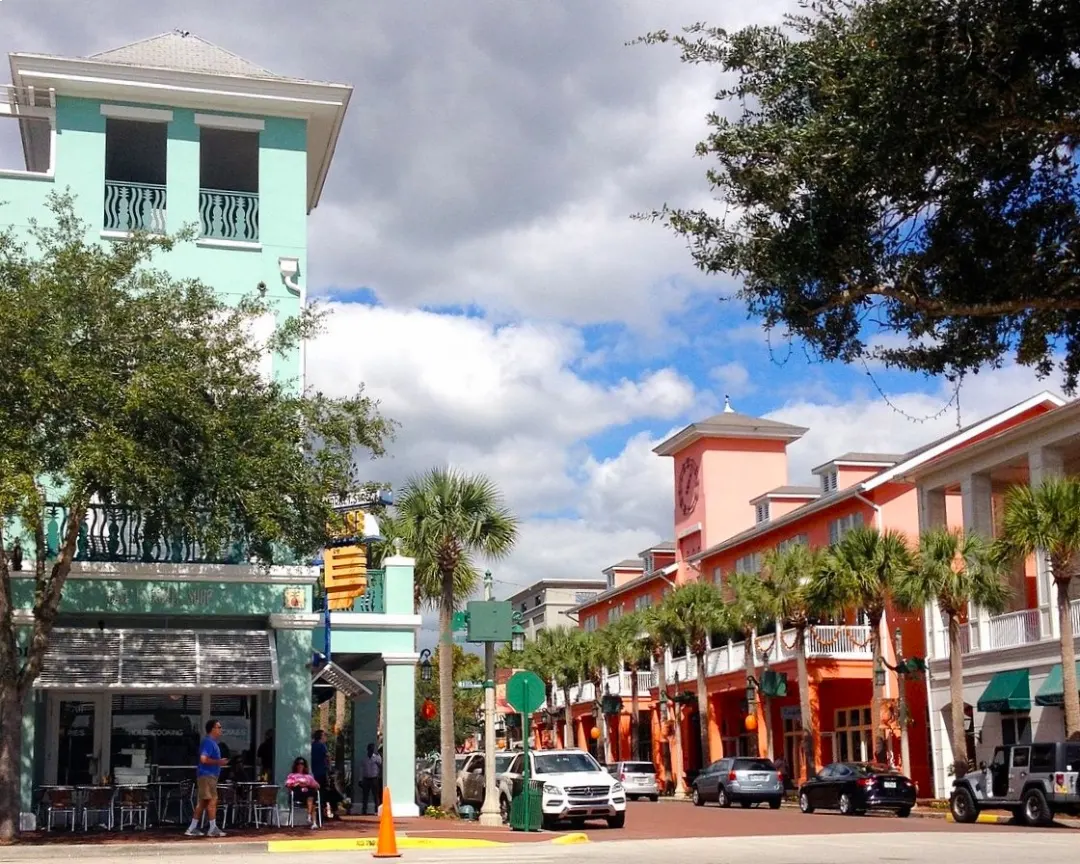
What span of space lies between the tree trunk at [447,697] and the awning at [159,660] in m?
8.98

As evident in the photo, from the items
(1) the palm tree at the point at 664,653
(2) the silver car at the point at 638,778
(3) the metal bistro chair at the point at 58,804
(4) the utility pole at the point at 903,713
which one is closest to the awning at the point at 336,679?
(3) the metal bistro chair at the point at 58,804

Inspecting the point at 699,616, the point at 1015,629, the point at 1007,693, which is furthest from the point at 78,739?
the point at 699,616

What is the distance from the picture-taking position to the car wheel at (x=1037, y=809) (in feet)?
87.7

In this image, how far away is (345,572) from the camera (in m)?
25.4

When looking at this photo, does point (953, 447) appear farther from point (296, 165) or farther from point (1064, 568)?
point (296, 165)

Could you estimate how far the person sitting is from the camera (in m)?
23.6

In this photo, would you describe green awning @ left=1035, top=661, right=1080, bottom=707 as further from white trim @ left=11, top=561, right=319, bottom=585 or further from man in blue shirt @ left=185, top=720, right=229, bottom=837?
man in blue shirt @ left=185, top=720, right=229, bottom=837

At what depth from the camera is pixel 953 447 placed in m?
45.4

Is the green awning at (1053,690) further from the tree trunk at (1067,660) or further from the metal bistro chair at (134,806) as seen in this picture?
the metal bistro chair at (134,806)

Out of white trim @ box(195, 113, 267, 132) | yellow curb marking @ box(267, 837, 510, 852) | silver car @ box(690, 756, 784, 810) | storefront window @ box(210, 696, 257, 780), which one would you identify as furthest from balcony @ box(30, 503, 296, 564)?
silver car @ box(690, 756, 784, 810)

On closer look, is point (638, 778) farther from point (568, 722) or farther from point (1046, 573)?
point (568, 722)

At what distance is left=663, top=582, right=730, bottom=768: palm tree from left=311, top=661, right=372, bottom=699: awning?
77.6ft

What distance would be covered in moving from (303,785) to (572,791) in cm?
585

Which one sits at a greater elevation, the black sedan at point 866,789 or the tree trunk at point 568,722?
the tree trunk at point 568,722
